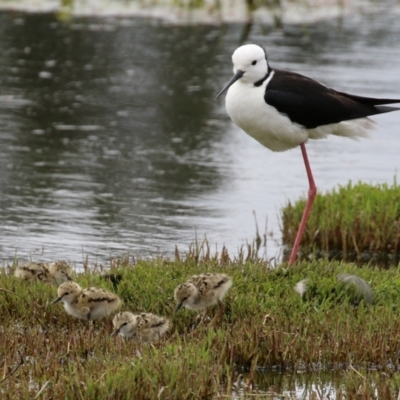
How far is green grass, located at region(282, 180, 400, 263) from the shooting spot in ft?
33.3

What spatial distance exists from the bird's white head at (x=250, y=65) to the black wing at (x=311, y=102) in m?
0.13

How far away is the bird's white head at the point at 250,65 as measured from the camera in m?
8.62

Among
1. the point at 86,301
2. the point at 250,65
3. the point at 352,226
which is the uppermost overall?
the point at 250,65

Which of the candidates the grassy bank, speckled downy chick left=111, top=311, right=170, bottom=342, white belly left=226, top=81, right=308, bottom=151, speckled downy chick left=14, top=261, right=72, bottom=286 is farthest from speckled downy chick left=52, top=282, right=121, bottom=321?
white belly left=226, top=81, right=308, bottom=151

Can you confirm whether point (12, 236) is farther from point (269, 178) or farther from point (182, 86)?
point (182, 86)

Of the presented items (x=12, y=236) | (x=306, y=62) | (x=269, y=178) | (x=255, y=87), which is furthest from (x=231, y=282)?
(x=306, y=62)

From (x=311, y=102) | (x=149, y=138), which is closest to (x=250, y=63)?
(x=311, y=102)

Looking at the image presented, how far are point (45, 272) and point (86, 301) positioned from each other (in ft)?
3.20

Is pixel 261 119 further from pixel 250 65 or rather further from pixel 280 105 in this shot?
pixel 250 65

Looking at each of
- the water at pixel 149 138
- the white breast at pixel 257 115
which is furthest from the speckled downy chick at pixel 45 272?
the white breast at pixel 257 115

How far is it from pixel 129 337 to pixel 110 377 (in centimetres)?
101

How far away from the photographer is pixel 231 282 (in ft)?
23.2

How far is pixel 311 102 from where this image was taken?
8719 millimetres

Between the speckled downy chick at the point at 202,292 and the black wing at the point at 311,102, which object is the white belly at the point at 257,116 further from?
the speckled downy chick at the point at 202,292
